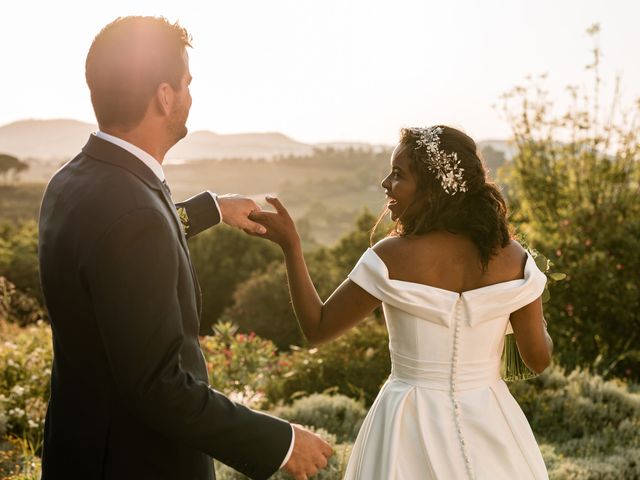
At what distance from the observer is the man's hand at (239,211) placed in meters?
3.07

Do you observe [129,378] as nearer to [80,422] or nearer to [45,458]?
[80,422]

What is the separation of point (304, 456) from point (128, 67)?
45.9 inches

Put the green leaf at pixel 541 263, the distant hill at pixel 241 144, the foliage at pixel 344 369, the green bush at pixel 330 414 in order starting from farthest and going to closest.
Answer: the distant hill at pixel 241 144, the foliage at pixel 344 369, the green bush at pixel 330 414, the green leaf at pixel 541 263

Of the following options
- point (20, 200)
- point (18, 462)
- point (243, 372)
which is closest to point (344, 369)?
point (243, 372)

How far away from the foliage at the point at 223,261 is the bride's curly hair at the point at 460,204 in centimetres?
1367

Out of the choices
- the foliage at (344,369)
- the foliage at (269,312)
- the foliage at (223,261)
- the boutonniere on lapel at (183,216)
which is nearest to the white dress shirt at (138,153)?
the boutonniere on lapel at (183,216)

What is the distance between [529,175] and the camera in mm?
12828

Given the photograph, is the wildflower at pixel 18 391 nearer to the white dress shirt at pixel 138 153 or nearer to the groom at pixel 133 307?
the groom at pixel 133 307

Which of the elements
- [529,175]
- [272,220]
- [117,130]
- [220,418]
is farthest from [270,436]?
[529,175]

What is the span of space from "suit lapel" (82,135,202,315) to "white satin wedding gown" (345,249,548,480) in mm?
915

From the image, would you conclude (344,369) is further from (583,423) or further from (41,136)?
(41,136)

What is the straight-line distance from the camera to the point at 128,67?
2.04 metres

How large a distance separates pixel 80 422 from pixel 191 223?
1168 millimetres

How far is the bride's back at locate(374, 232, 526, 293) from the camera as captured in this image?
2.77 metres
